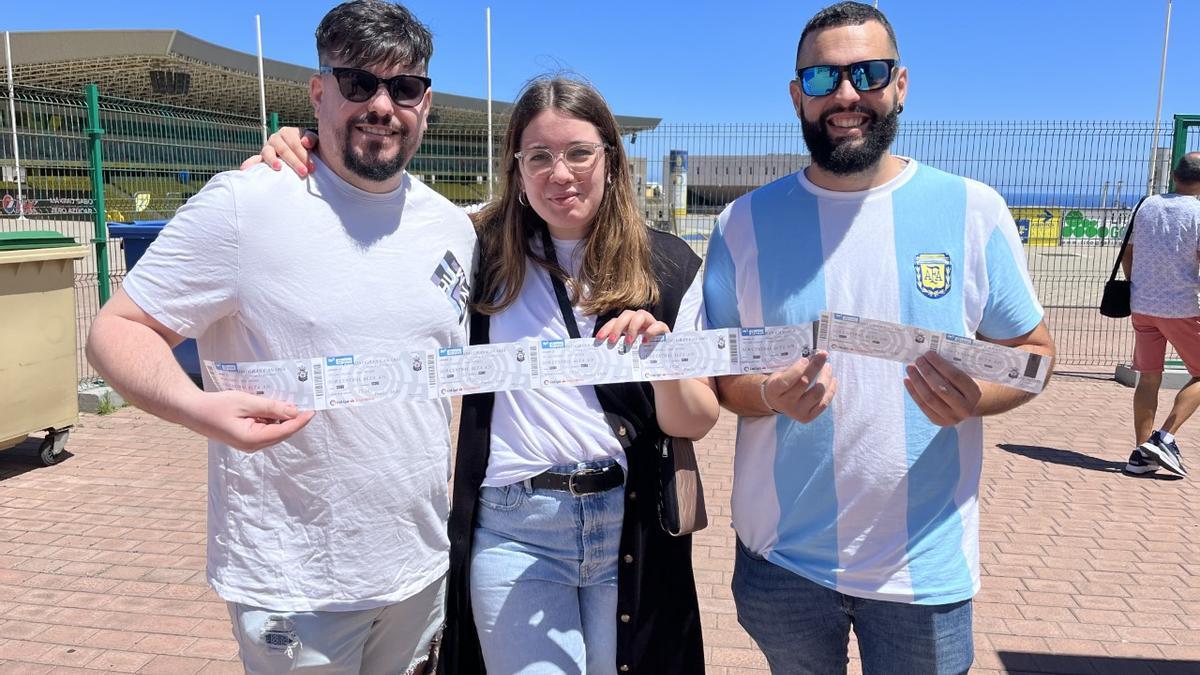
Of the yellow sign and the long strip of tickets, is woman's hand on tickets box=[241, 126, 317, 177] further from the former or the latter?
the yellow sign

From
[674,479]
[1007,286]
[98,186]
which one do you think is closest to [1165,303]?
[1007,286]

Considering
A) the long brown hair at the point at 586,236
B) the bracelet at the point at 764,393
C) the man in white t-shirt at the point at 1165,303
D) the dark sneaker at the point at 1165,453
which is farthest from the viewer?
the man in white t-shirt at the point at 1165,303

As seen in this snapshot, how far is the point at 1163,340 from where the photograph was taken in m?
6.92

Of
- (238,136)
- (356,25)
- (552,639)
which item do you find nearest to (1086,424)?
(552,639)

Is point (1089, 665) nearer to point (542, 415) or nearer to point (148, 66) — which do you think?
point (542, 415)

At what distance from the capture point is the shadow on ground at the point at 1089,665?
149 inches

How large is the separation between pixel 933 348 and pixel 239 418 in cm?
161

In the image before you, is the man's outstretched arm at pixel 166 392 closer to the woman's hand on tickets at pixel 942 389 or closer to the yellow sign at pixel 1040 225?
the woman's hand on tickets at pixel 942 389

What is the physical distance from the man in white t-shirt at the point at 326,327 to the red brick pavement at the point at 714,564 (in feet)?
6.19

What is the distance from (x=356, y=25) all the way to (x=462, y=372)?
3.13ft

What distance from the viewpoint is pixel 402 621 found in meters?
2.38

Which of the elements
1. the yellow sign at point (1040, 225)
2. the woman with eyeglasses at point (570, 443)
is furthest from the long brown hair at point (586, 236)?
the yellow sign at point (1040, 225)

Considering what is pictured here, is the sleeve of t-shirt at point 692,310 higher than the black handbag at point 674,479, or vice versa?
the sleeve of t-shirt at point 692,310

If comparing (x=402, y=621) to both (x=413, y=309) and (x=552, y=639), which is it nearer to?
(x=552, y=639)
